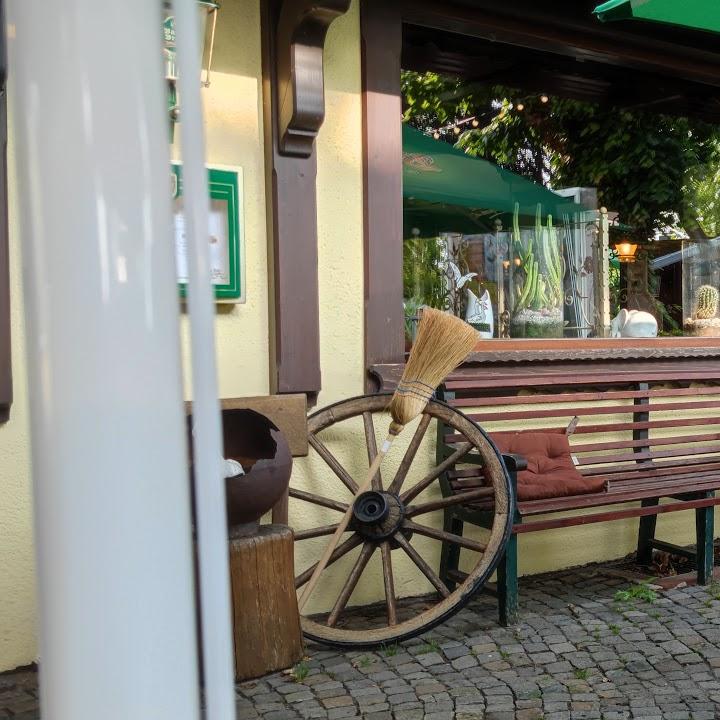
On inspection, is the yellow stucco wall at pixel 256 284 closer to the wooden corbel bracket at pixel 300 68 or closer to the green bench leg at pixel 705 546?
the wooden corbel bracket at pixel 300 68

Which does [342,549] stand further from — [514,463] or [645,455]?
[645,455]

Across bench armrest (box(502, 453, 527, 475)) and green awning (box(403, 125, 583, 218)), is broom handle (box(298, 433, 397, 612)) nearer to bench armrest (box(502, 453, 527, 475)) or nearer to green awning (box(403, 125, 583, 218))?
bench armrest (box(502, 453, 527, 475))

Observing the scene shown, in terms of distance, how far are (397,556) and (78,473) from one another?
10.7 feet

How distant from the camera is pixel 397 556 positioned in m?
3.89

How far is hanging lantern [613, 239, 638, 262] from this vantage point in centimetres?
544

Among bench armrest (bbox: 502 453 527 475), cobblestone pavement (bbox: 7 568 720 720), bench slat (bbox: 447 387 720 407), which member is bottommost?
cobblestone pavement (bbox: 7 568 720 720)

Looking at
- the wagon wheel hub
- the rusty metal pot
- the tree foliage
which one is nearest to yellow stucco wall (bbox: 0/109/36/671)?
the rusty metal pot

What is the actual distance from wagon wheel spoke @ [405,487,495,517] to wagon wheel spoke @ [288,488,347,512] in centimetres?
27

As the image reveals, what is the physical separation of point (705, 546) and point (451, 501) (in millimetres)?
1322

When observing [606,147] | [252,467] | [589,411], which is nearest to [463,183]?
[606,147]

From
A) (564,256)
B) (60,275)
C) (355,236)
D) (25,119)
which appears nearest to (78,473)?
(60,275)

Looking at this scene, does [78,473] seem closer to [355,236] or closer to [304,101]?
[304,101]

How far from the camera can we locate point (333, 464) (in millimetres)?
3631

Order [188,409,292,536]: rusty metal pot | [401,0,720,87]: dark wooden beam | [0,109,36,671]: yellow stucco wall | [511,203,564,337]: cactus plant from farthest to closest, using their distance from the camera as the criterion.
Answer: [511,203,564,337]: cactus plant < [401,0,720,87]: dark wooden beam < [0,109,36,671]: yellow stucco wall < [188,409,292,536]: rusty metal pot
